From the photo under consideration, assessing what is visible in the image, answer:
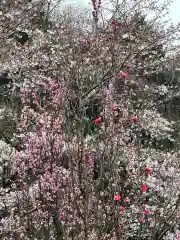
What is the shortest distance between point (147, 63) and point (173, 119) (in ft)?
8.95

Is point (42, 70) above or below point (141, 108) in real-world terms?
above

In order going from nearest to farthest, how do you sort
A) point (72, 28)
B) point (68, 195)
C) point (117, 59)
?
point (68, 195) → point (117, 59) → point (72, 28)

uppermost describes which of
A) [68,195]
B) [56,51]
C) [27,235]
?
[56,51]

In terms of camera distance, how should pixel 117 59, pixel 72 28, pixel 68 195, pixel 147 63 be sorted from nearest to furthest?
pixel 68 195
pixel 117 59
pixel 72 28
pixel 147 63

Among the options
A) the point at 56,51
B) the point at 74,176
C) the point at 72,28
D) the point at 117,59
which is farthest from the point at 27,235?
the point at 56,51

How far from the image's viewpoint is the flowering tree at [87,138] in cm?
360

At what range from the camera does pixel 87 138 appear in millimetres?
5637

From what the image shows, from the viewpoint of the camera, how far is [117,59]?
1094 cm

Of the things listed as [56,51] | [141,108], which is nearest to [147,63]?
[141,108]

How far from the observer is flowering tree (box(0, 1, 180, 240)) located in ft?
11.8

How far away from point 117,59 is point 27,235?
7.19 meters

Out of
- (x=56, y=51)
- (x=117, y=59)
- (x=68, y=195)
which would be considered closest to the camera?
(x=68, y=195)

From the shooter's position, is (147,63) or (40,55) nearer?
(40,55)

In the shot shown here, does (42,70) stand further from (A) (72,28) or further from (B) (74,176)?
(B) (74,176)
